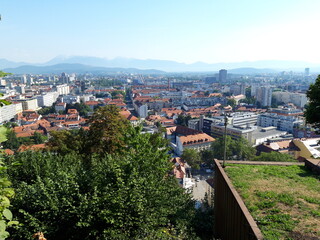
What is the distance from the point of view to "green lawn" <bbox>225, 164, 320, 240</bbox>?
4.68m

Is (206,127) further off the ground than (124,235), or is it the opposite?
(124,235)

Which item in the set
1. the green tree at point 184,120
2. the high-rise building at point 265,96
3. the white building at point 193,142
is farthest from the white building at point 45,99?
the high-rise building at point 265,96

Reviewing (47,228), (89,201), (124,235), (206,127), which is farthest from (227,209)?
(206,127)

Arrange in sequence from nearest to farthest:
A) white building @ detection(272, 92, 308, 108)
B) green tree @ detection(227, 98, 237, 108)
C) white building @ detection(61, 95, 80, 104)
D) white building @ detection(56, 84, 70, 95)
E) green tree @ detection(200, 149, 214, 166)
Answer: green tree @ detection(200, 149, 214, 166) → green tree @ detection(227, 98, 237, 108) → white building @ detection(272, 92, 308, 108) → white building @ detection(61, 95, 80, 104) → white building @ detection(56, 84, 70, 95)

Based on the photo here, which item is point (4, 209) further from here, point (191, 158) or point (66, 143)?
point (191, 158)

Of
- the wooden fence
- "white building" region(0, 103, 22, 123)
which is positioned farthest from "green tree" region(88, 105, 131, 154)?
"white building" region(0, 103, 22, 123)

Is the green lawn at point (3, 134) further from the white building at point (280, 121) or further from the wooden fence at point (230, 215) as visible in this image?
the white building at point (280, 121)

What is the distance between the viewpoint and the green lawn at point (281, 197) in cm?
468

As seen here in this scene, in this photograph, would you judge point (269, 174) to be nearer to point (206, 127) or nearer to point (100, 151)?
point (100, 151)

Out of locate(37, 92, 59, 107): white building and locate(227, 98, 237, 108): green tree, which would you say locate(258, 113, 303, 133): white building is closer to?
locate(227, 98, 237, 108): green tree

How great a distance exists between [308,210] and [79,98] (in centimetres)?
8102

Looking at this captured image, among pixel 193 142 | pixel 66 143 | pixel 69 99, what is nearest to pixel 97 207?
pixel 66 143

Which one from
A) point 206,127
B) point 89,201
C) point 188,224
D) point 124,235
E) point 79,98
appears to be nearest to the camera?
point 124,235

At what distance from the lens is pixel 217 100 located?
82.1 metres
